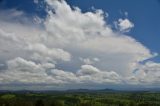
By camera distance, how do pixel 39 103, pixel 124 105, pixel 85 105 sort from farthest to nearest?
1. pixel 124 105
2. pixel 85 105
3. pixel 39 103

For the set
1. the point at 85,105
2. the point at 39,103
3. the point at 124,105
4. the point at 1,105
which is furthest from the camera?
the point at 124,105

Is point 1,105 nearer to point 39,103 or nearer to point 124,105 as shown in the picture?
point 39,103

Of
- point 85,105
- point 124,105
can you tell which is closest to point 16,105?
point 85,105

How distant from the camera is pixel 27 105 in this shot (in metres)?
118

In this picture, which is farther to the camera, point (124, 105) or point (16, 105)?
point (124, 105)

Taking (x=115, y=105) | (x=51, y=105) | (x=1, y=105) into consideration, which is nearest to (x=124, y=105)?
(x=115, y=105)

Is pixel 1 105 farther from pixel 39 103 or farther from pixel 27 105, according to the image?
pixel 39 103

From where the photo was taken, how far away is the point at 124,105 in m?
179

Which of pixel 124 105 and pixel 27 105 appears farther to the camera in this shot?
pixel 124 105

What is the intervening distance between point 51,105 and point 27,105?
32.7 ft

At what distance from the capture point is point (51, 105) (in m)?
119

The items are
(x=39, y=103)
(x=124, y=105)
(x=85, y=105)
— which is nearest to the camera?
(x=39, y=103)

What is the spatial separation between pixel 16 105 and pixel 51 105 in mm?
14745

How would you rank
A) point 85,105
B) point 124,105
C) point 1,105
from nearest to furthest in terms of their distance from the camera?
point 1,105
point 85,105
point 124,105
